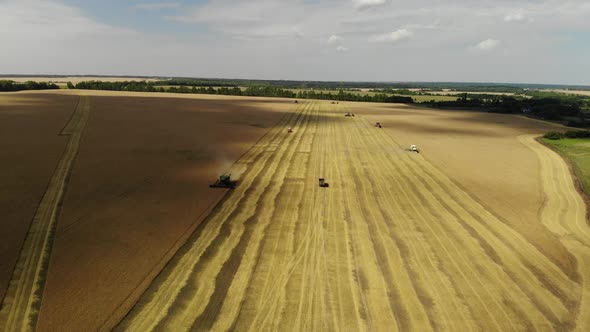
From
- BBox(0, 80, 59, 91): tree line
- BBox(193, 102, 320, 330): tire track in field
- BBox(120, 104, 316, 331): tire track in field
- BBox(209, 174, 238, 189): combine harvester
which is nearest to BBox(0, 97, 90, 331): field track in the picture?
BBox(120, 104, 316, 331): tire track in field

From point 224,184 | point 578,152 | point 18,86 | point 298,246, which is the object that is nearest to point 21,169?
point 224,184

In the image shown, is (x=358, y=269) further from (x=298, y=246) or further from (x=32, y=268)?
(x=32, y=268)

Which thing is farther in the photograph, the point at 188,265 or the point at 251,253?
the point at 251,253

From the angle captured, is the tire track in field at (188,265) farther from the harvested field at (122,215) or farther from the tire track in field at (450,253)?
the tire track in field at (450,253)

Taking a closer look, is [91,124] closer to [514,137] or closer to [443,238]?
[443,238]

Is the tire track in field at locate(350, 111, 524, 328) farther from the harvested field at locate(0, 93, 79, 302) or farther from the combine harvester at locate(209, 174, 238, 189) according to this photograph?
the harvested field at locate(0, 93, 79, 302)

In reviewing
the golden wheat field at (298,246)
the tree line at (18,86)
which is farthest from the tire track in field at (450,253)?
the tree line at (18,86)
